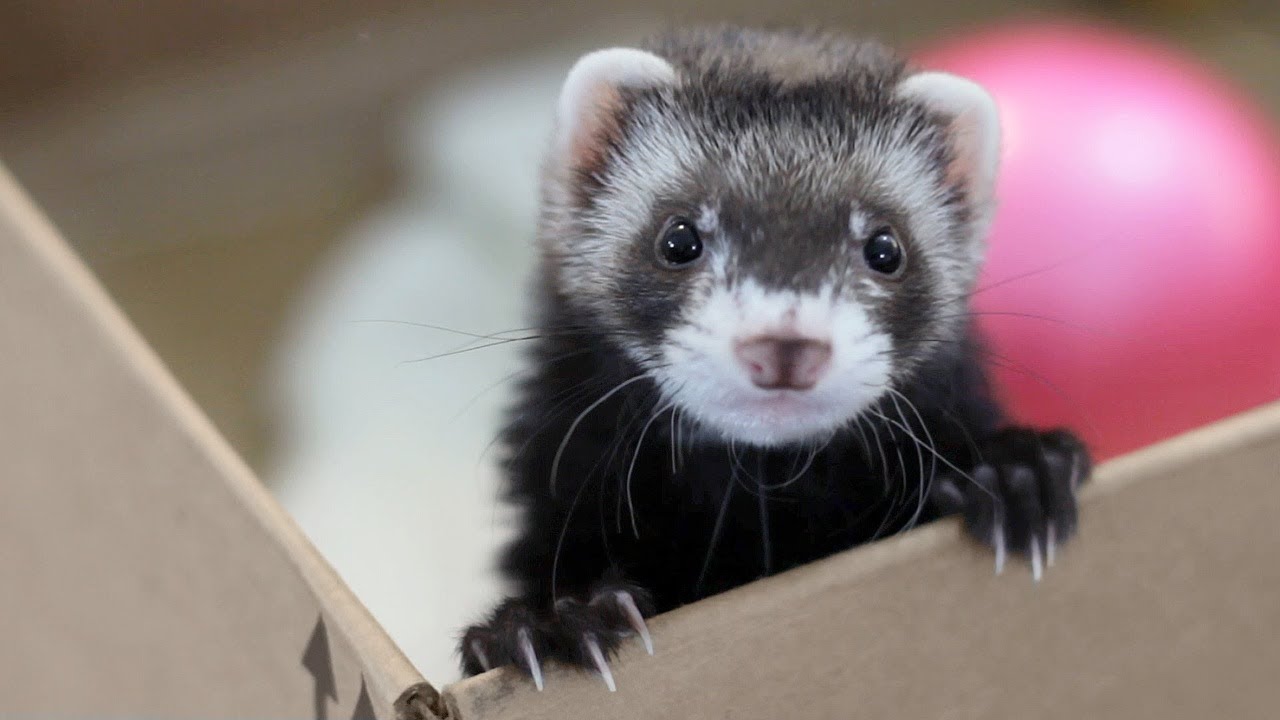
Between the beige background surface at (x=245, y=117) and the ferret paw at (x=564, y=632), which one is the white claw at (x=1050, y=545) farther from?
the beige background surface at (x=245, y=117)

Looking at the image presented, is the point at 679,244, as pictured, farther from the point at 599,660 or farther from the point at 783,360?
the point at 599,660

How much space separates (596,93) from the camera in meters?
1.18

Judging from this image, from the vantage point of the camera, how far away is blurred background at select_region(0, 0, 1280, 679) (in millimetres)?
2121

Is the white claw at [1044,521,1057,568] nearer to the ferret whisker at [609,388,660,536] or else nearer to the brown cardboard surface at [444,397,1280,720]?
the brown cardboard surface at [444,397,1280,720]

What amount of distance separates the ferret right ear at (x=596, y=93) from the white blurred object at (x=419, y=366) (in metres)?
0.69

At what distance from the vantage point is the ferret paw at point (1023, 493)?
904 millimetres

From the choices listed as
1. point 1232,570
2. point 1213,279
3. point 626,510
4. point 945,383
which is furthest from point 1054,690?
point 1213,279

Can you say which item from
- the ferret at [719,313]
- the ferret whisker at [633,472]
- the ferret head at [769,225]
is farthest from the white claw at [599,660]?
the ferret whisker at [633,472]

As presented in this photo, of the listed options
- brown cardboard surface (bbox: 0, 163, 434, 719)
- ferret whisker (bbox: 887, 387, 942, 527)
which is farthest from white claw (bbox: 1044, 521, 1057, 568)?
brown cardboard surface (bbox: 0, 163, 434, 719)

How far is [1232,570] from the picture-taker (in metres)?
1.00

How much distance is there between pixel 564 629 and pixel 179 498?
301mm

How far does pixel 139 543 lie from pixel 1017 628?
2.28 ft

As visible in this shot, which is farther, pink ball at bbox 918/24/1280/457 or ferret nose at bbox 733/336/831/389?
pink ball at bbox 918/24/1280/457

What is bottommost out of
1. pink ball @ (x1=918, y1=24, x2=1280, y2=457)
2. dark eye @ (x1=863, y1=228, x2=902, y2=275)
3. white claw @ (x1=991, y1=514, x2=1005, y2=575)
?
pink ball @ (x1=918, y1=24, x2=1280, y2=457)
